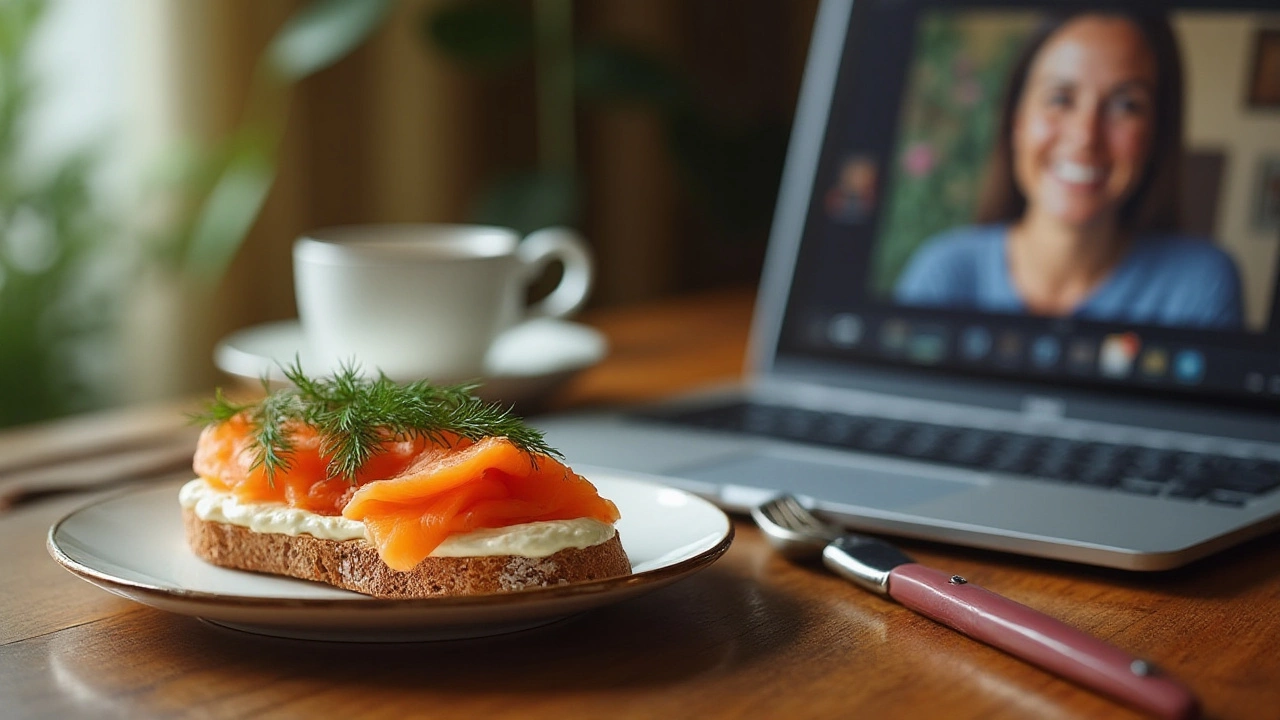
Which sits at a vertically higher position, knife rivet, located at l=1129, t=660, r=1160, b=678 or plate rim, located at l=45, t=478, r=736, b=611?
knife rivet, located at l=1129, t=660, r=1160, b=678

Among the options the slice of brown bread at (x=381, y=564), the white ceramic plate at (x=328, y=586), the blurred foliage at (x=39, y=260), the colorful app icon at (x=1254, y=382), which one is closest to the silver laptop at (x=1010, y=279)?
the colorful app icon at (x=1254, y=382)

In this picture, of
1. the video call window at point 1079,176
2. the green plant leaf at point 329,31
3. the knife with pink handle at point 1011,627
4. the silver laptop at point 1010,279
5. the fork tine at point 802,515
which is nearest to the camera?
the knife with pink handle at point 1011,627

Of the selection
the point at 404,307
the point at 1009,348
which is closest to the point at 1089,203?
the point at 1009,348

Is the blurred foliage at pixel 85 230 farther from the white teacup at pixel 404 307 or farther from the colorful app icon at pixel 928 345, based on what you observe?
the colorful app icon at pixel 928 345

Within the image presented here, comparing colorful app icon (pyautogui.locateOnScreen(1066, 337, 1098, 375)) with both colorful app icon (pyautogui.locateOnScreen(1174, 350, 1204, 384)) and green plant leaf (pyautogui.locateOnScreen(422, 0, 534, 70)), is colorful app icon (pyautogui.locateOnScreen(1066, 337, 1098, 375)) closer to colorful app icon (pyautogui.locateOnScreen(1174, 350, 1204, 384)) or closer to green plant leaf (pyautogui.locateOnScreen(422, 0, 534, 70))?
colorful app icon (pyautogui.locateOnScreen(1174, 350, 1204, 384))

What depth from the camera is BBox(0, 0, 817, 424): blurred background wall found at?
1959 millimetres

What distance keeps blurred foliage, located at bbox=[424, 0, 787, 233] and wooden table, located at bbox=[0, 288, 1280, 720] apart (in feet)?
4.69

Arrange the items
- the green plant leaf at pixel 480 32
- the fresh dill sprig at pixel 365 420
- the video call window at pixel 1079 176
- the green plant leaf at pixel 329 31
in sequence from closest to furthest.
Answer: the fresh dill sprig at pixel 365 420 → the video call window at pixel 1079 176 → the green plant leaf at pixel 329 31 → the green plant leaf at pixel 480 32

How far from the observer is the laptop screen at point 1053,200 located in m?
1.02

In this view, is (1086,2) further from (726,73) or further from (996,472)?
(726,73)

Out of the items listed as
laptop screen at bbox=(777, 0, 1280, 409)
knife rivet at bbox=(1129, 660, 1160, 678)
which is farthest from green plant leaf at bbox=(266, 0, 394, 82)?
knife rivet at bbox=(1129, 660, 1160, 678)

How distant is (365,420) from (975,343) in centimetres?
60

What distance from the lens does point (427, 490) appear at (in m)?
0.62

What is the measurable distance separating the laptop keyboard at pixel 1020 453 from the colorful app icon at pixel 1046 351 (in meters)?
0.09
